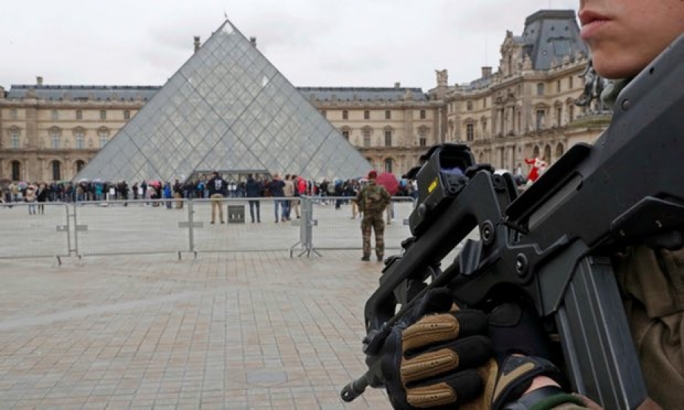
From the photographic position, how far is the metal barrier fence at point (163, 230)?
1100cm

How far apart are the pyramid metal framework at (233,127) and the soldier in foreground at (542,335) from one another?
3111cm

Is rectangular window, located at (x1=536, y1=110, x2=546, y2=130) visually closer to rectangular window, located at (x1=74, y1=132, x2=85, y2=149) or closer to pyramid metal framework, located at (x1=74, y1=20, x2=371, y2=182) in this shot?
pyramid metal framework, located at (x1=74, y1=20, x2=371, y2=182)

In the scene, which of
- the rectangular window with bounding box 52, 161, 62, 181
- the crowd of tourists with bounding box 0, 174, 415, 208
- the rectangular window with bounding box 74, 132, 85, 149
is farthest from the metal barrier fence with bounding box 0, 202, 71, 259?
the rectangular window with bounding box 52, 161, 62, 181

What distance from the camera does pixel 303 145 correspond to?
3281 centimetres

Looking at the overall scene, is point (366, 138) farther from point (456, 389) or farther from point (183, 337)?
point (456, 389)

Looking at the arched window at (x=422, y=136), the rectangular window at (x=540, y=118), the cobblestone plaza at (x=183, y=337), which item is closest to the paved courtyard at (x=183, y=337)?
the cobblestone plaza at (x=183, y=337)

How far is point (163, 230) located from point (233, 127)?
2237 cm

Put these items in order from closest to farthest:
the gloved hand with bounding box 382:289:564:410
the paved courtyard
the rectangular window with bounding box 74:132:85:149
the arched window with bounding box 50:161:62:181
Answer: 1. the gloved hand with bounding box 382:289:564:410
2. the paved courtyard
3. the arched window with bounding box 50:161:62:181
4. the rectangular window with bounding box 74:132:85:149

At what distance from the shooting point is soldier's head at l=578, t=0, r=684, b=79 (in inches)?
35.8

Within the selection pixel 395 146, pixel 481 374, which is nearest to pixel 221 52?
pixel 481 374

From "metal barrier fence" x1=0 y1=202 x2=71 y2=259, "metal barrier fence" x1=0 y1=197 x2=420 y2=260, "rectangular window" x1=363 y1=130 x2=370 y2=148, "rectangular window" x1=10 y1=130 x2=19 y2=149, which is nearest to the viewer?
"metal barrier fence" x1=0 y1=202 x2=71 y2=259

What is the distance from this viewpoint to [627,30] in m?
0.96

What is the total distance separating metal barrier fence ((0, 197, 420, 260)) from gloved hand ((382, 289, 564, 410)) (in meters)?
10.2

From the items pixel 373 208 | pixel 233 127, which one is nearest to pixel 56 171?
pixel 233 127
